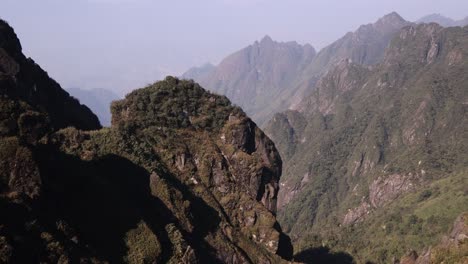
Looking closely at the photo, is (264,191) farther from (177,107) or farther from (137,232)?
(137,232)

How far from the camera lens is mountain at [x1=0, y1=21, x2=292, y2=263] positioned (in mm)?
27828

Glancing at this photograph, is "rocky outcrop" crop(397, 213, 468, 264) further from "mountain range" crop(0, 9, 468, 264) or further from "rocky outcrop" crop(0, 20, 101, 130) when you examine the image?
"rocky outcrop" crop(0, 20, 101, 130)

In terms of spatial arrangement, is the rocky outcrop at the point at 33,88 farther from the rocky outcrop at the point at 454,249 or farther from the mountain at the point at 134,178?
the rocky outcrop at the point at 454,249

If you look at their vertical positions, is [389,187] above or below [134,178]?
below

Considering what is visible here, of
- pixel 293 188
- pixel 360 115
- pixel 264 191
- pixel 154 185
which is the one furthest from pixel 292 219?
pixel 154 185

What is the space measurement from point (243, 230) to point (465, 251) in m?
20.3

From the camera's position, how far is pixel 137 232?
112 feet

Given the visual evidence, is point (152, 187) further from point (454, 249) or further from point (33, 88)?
point (454, 249)

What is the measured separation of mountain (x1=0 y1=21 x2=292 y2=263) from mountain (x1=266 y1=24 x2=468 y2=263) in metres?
38.0

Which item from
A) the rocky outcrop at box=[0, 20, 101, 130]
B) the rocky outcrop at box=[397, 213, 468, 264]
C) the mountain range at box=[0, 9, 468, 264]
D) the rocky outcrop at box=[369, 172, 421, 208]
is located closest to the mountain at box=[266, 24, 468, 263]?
the rocky outcrop at box=[369, 172, 421, 208]

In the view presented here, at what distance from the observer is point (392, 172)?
144125 mm

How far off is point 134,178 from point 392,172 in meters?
118

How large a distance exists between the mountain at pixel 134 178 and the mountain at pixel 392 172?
125 feet

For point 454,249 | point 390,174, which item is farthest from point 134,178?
point 390,174
